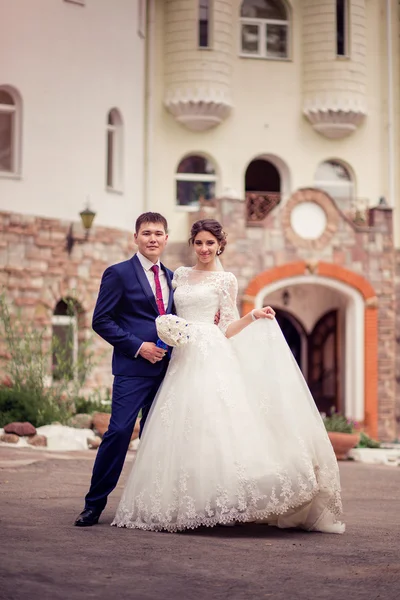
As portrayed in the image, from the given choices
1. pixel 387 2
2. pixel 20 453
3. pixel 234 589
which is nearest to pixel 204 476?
pixel 234 589

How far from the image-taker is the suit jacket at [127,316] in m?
7.66

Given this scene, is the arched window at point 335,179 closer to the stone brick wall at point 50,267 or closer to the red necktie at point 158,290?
the stone brick wall at point 50,267

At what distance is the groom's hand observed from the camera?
25.1ft

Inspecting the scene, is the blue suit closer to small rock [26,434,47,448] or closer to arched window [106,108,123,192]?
small rock [26,434,47,448]

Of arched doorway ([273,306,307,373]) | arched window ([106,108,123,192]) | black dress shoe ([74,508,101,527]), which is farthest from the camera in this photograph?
arched doorway ([273,306,307,373])

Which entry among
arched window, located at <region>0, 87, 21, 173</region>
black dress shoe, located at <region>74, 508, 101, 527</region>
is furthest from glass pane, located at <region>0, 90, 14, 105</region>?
black dress shoe, located at <region>74, 508, 101, 527</region>

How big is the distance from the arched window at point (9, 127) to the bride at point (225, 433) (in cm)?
1276

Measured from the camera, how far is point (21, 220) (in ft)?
65.9

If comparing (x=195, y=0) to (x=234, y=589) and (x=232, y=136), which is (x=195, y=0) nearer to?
(x=232, y=136)

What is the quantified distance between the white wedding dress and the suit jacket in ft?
0.79

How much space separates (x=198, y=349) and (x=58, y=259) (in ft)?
43.1

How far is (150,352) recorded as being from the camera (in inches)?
301

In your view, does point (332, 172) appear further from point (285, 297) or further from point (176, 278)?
point (176, 278)

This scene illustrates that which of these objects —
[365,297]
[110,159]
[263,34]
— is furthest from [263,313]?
[263,34]
